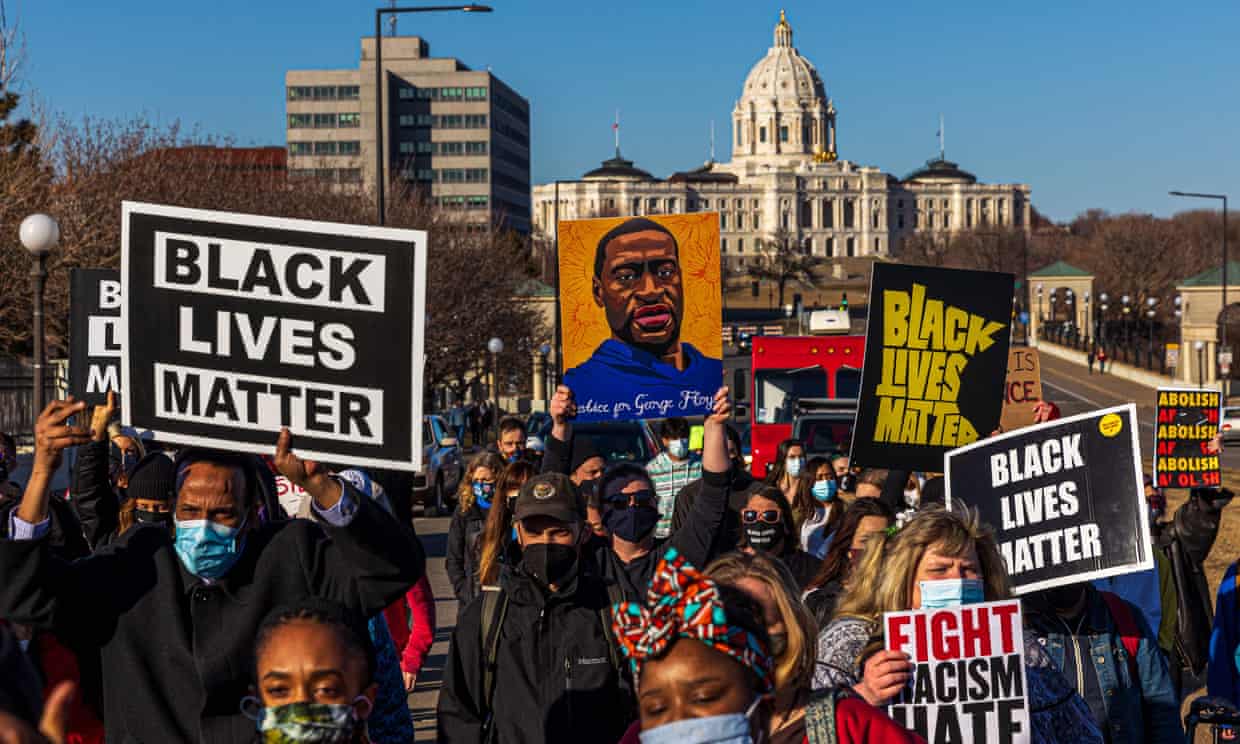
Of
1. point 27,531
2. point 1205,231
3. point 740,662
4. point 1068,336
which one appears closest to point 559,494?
point 27,531

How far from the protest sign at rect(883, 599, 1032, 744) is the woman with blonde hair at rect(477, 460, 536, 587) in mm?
1808

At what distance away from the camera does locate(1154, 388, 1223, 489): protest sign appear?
965 centimetres

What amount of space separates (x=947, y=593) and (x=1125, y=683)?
34.6 inches

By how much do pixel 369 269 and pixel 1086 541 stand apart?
234 cm

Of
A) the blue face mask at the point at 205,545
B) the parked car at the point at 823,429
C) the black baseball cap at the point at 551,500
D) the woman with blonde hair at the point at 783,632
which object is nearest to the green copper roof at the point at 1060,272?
the parked car at the point at 823,429

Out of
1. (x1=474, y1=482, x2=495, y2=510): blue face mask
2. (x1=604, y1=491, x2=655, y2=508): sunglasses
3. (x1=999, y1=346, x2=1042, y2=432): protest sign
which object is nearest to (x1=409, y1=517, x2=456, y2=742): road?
(x1=604, y1=491, x2=655, y2=508): sunglasses

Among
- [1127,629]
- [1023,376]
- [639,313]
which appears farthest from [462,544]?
[1023,376]

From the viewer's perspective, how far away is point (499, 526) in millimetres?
6711

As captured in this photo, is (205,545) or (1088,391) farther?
(1088,391)

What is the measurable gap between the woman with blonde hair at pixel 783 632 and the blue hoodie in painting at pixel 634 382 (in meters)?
5.46

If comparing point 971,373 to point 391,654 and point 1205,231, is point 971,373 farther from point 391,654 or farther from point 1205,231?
point 1205,231

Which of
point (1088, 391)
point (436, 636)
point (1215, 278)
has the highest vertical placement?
point (1215, 278)

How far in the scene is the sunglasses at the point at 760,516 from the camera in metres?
7.25

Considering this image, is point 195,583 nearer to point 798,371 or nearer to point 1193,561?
point 1193,561
